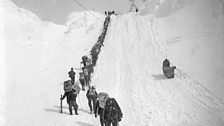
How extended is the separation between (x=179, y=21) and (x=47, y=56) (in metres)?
16.4

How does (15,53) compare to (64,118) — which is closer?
(64,118)

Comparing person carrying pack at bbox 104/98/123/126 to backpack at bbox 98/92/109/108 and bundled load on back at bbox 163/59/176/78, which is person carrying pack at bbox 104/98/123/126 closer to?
backpack at bbox 98/92/109/108

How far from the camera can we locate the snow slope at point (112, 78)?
48.7 feet

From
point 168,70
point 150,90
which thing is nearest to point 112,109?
point 150,90

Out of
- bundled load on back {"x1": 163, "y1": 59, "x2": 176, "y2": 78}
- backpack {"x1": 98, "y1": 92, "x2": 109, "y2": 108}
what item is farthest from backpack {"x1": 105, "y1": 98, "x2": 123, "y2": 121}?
bundled load on back {"x1": 163, "y1": 59, "x2": 176, "y2": 78}

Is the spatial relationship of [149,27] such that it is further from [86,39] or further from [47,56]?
[47,56]

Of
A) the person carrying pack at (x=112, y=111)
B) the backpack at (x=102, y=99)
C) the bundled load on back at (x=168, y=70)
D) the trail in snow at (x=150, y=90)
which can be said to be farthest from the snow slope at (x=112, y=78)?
the person carrying pack at (x=112, y=111)

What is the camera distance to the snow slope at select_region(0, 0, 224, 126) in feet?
48.7

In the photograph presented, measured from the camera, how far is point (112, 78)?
73.0 feet

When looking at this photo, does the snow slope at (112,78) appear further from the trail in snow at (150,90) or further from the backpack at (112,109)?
the backpack at (112,109)

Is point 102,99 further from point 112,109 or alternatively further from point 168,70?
point 168,70

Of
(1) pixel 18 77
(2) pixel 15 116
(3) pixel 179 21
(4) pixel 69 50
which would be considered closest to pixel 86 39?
(4) pixel 69 50

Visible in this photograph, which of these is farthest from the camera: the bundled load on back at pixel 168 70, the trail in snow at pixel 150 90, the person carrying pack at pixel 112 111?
the bundled load on back at pixel 168 70

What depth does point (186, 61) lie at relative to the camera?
25391 millimetres
